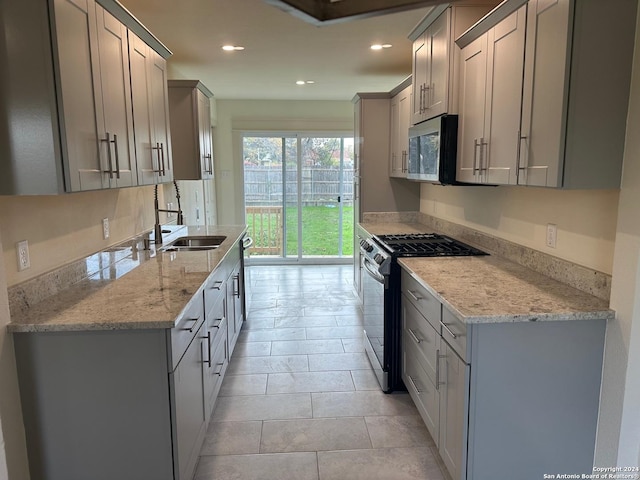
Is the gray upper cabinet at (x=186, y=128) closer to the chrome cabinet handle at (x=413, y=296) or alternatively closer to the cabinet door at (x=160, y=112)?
the cabinet door at (x=160, y=112)

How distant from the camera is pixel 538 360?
68.9 inches

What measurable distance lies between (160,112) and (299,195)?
13.5 feet

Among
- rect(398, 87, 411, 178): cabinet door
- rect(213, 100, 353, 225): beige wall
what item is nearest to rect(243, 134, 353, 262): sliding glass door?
rect(213, 100, 353, 225): beige wall

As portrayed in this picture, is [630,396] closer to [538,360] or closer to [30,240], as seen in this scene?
[538,360]

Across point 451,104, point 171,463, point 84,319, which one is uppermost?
point 451,104

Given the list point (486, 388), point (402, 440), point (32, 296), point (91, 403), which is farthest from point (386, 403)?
point (32, 296)

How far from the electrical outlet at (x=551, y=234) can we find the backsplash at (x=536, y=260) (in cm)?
6

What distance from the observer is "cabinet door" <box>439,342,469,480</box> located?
177 centimetres

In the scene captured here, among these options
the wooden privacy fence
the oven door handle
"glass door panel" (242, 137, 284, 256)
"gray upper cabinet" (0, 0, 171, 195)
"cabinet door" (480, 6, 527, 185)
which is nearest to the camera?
"gray upper cabinet" (0, 0, 171, 195)

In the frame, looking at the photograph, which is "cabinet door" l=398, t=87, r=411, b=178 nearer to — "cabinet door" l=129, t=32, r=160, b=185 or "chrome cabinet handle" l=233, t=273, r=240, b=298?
"chrome cabinet handle" l=233, t=273, r=240, b=298

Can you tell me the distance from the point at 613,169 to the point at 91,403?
2.19 meters

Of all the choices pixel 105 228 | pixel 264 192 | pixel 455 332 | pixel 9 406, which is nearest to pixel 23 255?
pixel 9 406

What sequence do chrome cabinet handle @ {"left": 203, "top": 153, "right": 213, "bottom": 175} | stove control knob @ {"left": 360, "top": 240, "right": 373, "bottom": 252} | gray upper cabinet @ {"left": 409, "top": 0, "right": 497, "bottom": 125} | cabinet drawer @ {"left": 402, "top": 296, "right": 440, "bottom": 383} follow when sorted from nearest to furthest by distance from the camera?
cabinet drawer @ {"left": 402, "top": 296, "right": 440, "bottom": 383} → gray upper cabinet @ {"left": 409, "top": 0, "right": 497, "bottom": 125} → stove control knob @ {"left": 360, "top": 240, "right": 373, "bottom": 252} → chrome cabinet handle @ {"left": 203, "top": 153, "right": 213, "bottom": 175}

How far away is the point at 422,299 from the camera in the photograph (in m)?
2.32
